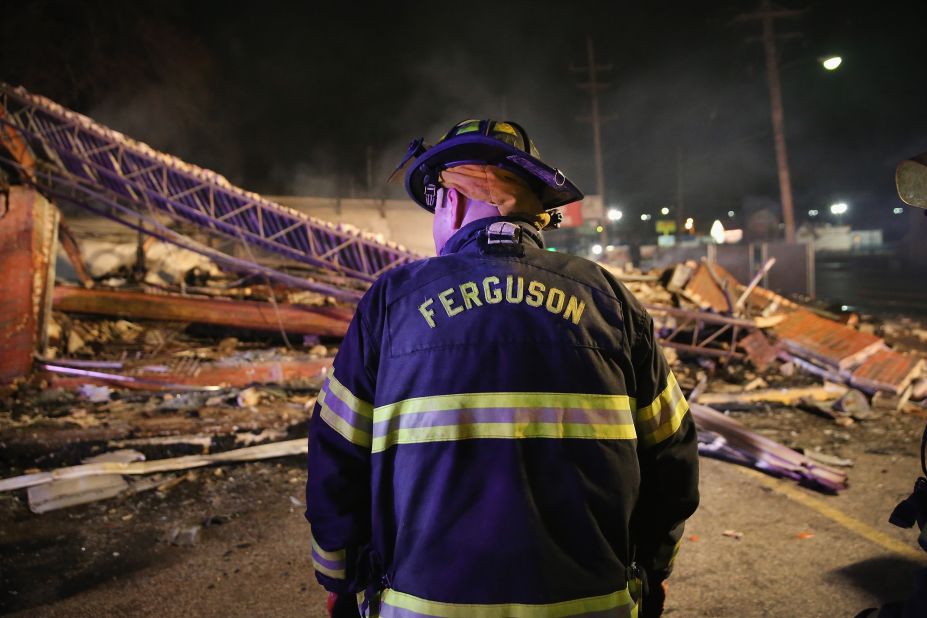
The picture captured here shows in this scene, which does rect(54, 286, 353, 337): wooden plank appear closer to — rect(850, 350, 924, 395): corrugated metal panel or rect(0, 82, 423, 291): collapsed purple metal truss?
rect(0, 82, 423, 291): collapsed purple metal truss

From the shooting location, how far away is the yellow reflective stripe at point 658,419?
145 cm

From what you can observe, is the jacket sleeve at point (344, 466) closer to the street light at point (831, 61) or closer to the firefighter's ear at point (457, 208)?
the firefighter's ear at point (457, 208)

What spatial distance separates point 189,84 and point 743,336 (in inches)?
796

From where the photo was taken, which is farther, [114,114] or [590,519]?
[114,114]

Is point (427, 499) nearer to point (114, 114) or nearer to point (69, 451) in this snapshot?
point (69, 451)

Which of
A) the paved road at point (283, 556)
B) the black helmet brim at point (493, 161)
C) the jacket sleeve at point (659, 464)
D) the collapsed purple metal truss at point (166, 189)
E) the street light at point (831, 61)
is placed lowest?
the paved road at point (283, 556)

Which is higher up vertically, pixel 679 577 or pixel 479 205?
pixel 479 205

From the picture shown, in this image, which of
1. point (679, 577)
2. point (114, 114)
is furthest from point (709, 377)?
point (114, 114)

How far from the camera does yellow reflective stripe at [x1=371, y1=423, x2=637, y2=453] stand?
1.16 metres

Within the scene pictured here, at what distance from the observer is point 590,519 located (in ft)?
3.92

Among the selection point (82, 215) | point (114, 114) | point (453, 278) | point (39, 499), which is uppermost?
point (114, 114)

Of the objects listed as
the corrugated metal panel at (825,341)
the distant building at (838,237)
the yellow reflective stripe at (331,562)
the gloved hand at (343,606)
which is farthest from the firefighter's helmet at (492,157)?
the distant building at (838,237)

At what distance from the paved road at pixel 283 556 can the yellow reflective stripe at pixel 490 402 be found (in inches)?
90.3

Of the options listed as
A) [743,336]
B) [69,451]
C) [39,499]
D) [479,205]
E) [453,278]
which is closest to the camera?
[453,278]
